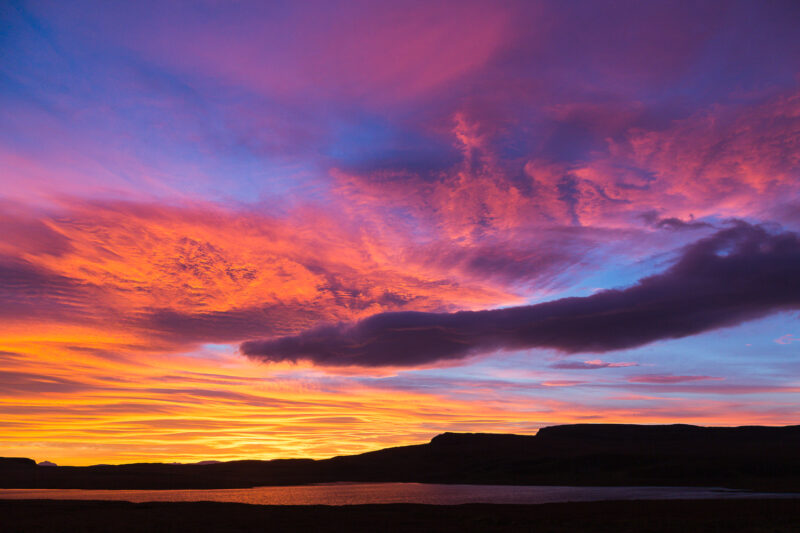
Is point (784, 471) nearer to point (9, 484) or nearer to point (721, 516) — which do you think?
point (721, 516)

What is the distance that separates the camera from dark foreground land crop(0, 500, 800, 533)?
4650 centimetres

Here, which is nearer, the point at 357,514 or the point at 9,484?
the point at 357,514

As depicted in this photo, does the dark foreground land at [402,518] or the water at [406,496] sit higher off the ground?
the dark foreground land at [402,518]

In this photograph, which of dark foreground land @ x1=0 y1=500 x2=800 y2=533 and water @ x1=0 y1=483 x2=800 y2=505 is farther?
water @ x1=0 y1=483 x2=800 y2=505

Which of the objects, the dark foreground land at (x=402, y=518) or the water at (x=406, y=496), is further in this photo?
the water at (x=406, y=496)

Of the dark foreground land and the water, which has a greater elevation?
the dark foreground land

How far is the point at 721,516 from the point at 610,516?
10235 mm

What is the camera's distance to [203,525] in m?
51.0

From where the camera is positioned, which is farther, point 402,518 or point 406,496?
point 406,496

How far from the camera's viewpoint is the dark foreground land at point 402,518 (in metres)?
46.5

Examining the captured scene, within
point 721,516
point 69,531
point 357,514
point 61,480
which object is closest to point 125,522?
point 69,531

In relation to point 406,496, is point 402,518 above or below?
above

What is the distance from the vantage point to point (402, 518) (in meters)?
55.3

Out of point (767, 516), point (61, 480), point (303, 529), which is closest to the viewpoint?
point (303, 529)
